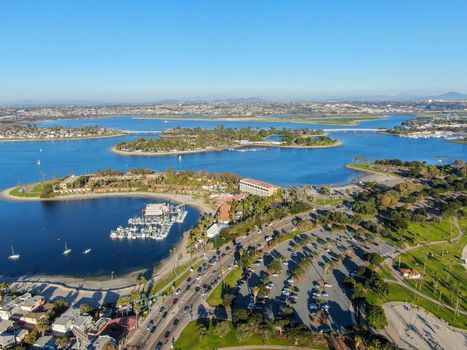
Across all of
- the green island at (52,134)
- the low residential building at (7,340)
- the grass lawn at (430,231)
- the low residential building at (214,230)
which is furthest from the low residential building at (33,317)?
the green island at (52,134)

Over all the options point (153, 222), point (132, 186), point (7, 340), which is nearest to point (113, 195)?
point (132, 186)

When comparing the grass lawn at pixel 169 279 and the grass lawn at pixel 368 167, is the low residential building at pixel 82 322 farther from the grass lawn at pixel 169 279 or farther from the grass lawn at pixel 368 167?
the grass lawn at pixel 368 167

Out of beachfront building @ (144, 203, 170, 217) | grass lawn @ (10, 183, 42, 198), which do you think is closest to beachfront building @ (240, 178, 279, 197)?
beachfront building @ (144, 203, 170, 217)

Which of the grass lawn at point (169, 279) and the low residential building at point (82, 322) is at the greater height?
the low residential building at point (82, 322)

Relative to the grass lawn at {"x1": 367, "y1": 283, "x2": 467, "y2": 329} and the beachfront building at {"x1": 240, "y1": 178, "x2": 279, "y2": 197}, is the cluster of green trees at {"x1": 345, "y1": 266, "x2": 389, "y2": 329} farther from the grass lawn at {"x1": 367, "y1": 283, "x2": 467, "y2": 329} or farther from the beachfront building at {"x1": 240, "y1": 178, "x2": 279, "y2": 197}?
the beachfront building at {"x1": 240, "y1": 178, "x2": 279, "y2": 197}

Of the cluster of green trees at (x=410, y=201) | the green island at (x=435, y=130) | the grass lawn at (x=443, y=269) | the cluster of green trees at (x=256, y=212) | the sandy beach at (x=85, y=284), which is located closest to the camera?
the grass lawn at (x=443, y=269)

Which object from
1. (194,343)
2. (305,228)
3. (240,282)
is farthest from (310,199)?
(194,343)
